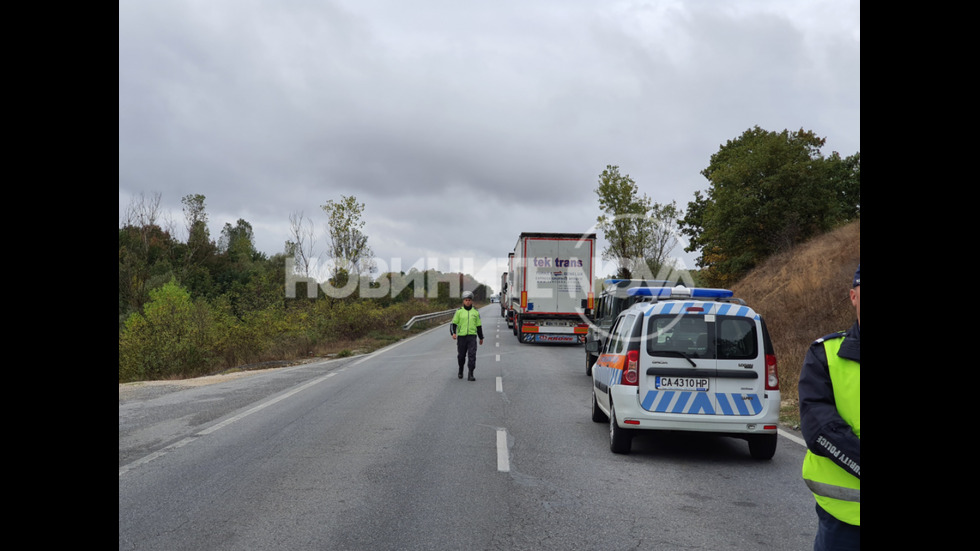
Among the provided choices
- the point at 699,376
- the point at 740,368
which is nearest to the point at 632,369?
the point at 699,376

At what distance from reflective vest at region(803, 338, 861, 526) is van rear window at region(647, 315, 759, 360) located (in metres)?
4.39

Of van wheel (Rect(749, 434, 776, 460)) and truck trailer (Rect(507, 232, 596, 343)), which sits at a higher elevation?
truck trailer (Rect(507, 232, 596, 343))

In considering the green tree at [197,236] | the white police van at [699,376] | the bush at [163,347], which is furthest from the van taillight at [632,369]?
the green tree at [197,236]

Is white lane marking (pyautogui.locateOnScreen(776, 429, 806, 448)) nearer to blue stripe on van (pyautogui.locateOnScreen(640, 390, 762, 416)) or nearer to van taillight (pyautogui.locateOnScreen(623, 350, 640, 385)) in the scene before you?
blue stripe on van (pyautogui.locateOnScreen(640, 390, 762, 416))

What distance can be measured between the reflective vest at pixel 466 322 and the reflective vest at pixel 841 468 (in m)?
11.5

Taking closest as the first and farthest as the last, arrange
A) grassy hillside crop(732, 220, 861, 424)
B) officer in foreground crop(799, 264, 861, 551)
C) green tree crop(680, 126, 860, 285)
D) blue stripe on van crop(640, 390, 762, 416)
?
officer in foreground crop(799, 264, 861, 551)
blue stripe on van crop(640, 390, 762, 416)
grassy hillside crop(732, 220, 861, 424)
green tree crop(680, 126, 860, 285)

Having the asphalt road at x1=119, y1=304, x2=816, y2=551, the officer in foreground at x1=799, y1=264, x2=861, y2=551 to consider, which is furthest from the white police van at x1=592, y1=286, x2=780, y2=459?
the officer in foreground at x1=799, y1=264, x2=861, y2=551

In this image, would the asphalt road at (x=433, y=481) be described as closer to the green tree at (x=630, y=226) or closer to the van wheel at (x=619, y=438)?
the van wheel at (x=619, y=438)

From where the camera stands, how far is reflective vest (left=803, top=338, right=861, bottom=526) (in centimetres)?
222

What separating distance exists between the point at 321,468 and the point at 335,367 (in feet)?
36.6

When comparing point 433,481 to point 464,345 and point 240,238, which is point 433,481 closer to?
point 464,345

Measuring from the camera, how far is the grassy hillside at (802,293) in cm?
1473

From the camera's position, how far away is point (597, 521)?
4.71 metres
